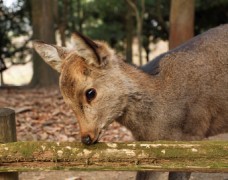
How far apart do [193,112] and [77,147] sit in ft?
4.57

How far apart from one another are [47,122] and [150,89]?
14.8 feet

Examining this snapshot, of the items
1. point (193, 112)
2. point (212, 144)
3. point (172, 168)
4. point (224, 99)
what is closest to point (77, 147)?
point (172, 168)

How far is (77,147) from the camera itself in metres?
3.54

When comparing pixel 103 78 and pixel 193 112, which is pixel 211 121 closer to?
pixel 193 112

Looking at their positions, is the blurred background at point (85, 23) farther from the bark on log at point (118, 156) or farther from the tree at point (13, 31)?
the bark on log at point (118, 156)

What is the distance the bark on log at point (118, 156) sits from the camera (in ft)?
11.0

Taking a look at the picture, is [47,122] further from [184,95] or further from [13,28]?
[13,28]

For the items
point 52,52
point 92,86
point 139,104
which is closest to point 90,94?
point 92,86

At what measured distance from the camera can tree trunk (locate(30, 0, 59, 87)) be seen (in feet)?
46.5

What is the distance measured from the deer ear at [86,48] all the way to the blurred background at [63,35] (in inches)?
90.9

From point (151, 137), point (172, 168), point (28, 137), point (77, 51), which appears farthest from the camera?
point (28, 137)

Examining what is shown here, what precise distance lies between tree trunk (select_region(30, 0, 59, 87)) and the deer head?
10.1 meters

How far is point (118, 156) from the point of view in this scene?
344cm

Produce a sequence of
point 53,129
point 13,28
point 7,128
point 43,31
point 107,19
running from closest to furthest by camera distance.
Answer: point 7,128
point 53,129
point 43,31
point 13,28
point 107,19
